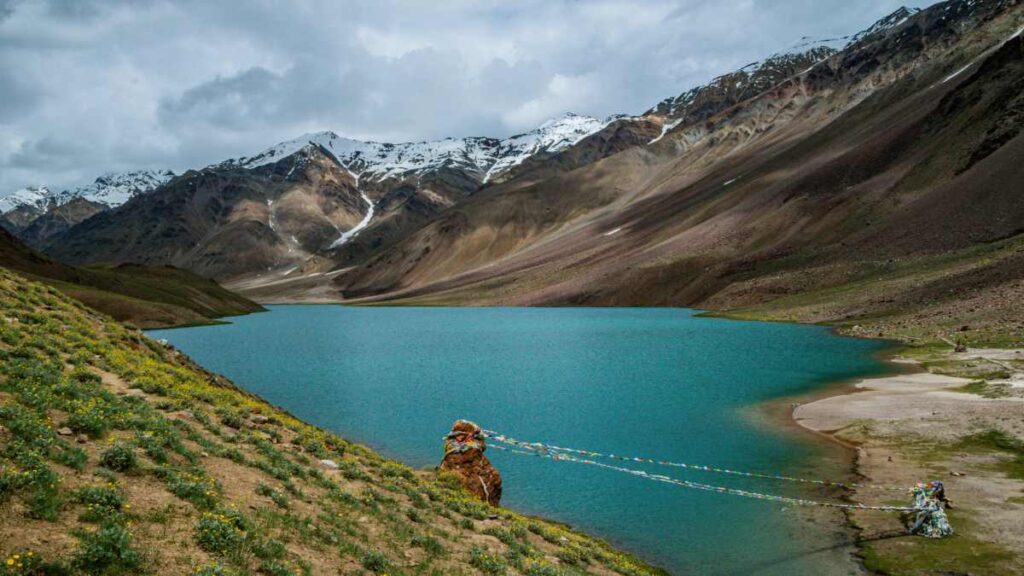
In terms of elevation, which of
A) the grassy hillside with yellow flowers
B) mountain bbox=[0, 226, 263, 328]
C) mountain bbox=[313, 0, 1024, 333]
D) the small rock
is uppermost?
mountain bbox=[313, 0, 1024, 333]

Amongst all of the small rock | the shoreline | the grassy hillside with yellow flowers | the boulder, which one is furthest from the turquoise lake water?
the small rock

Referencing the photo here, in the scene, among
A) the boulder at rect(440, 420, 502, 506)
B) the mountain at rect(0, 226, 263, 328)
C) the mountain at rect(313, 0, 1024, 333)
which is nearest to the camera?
the boulder at rect(440, 420, 502, 506)

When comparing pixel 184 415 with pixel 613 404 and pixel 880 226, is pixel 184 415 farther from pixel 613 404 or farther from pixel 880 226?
pixel 880 226

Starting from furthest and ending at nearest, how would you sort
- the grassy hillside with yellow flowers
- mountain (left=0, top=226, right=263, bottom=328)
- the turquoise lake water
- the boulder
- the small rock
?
mountain (left=0, top=226, right=263, bottom=328)
the boulder
the turquoise lake water
the small rock
the grassy hillside with yellow flowers

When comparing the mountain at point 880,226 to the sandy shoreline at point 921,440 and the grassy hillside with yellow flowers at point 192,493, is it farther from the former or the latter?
the grassy hillside with yellow flowers at point 192,493

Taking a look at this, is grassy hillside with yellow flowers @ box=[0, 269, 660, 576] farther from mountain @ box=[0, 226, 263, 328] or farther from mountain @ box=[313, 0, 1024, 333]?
mountain @ box=[0, 226, 263, 328]

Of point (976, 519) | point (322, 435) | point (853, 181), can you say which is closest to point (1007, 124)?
point (853, 181)
